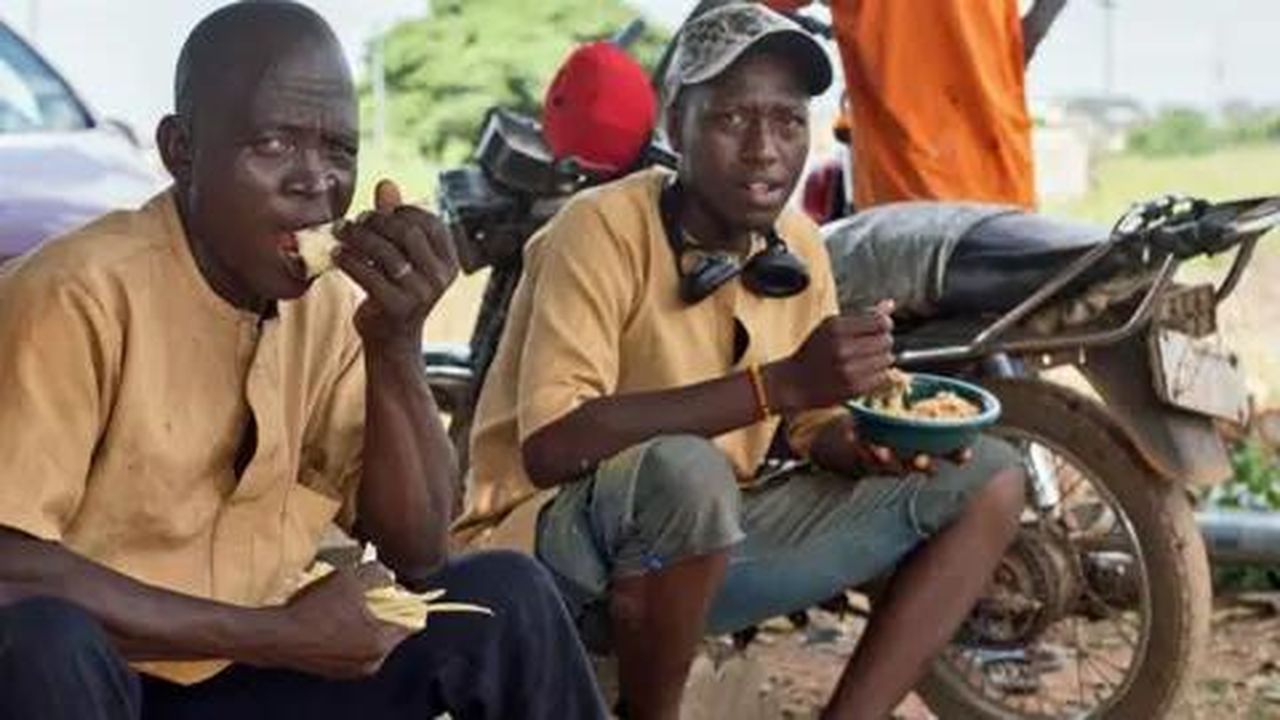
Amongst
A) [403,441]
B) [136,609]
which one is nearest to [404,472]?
[403,441]

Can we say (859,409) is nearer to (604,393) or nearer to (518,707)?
(604,393)

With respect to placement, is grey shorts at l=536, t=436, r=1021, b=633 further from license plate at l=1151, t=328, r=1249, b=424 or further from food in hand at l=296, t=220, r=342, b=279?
food in hand at l=296, t=220, r=342, b=279

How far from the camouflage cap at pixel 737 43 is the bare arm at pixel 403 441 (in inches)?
41.4

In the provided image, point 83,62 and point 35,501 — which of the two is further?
point 83,62

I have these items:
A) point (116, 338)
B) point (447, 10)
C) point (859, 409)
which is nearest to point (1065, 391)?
point (859, 409)

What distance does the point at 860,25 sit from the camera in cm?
550

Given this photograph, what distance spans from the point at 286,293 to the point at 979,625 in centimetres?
224

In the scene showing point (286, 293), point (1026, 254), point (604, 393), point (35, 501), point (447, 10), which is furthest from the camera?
point (447, 10)

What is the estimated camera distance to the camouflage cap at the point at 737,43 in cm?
389

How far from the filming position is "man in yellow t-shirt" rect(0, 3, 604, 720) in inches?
105

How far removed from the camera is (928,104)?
5.54 m

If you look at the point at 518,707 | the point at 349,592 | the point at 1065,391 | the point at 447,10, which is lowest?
the point at 447,10

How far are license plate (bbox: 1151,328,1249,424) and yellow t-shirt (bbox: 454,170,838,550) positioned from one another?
3.02 ft

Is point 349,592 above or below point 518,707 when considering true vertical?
above
